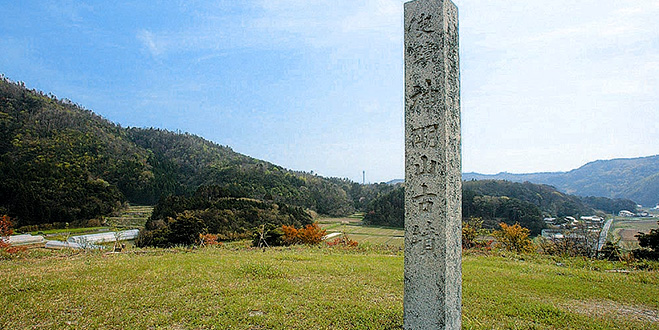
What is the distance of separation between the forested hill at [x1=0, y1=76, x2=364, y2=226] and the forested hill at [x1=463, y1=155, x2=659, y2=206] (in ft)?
159

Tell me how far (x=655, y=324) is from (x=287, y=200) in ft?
146

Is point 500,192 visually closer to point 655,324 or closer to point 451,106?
point 655,324

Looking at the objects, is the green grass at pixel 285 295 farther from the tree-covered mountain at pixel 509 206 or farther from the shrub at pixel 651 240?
the tree-covered mountain at pixel 509 206

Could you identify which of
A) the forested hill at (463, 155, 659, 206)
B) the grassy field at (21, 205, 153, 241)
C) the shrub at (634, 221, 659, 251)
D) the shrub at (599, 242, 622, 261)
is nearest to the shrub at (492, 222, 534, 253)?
the shrub at (599, 242, 622, 261)

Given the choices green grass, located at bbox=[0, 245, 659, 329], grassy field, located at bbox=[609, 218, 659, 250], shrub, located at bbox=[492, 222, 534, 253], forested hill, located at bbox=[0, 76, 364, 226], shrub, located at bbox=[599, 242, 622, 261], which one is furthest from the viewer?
forested hill, located at bbox=[0, 76, 364, 226]

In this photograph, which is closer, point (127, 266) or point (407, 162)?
point (407, 162)

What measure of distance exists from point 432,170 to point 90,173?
4549 centimetres

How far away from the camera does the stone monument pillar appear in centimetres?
347

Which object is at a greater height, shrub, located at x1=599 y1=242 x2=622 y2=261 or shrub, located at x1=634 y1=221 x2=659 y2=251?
shrub, located at x1=634 y1=221 x2=659 y2=251

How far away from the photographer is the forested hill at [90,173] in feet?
98.1

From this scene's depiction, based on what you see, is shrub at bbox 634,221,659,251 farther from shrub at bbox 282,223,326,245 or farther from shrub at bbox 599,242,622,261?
shrub at bbox 282,223,326,245

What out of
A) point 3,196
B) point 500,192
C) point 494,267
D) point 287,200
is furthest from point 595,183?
point 3,196

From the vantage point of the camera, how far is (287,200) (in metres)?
48.1

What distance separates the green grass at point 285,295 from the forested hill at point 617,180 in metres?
65.6
